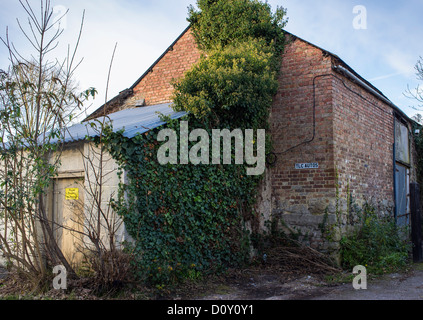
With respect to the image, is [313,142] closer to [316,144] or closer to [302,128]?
[316,144]

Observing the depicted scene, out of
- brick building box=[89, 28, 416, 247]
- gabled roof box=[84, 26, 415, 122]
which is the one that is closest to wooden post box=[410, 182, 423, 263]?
brick building box=[89, 28, 416, 247]

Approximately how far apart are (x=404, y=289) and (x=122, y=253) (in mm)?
4939

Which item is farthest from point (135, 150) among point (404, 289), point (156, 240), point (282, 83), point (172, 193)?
point (404, 289)

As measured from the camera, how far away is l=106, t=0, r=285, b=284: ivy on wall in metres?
6.43

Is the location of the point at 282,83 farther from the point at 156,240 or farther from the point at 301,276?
the point at 156,240

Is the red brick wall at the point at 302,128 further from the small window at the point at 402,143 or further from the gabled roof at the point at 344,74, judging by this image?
the small window at the point at 402,143

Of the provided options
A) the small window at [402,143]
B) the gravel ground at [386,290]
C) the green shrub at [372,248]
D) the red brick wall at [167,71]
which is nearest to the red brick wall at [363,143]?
the small window at [402,143]

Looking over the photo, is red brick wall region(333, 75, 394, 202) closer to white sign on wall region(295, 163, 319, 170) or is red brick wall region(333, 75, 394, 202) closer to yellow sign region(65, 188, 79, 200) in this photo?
white sign on wall region(295, 163, 319, 170)

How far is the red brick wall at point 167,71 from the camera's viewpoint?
439 inches

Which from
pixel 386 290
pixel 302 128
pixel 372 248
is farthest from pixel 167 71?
pixel 386 290

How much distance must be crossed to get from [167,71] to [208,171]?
495 centimetres

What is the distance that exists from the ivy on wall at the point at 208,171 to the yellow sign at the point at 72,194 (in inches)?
55.0

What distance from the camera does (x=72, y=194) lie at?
730cm

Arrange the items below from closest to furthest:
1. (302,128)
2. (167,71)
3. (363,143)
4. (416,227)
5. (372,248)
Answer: (372,248) < (302,128) < (416,227) < (363,143) < (167,71)
